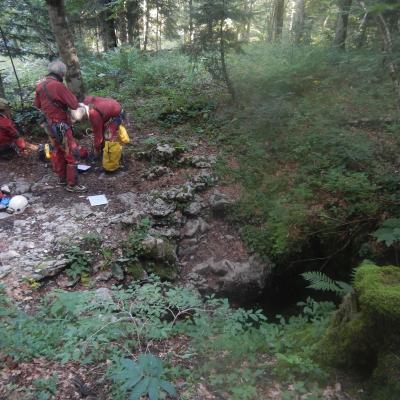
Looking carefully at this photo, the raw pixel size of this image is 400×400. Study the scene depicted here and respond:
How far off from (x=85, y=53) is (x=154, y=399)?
17.5 metres

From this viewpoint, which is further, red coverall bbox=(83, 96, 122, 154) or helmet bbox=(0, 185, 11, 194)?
red coverall bbox=(83, 96, 122, 154)

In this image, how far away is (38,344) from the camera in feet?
11.9

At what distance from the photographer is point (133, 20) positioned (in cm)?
1844

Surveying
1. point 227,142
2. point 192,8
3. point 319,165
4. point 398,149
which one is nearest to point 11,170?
point 227,142

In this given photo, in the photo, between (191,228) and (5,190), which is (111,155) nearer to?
(5,190)

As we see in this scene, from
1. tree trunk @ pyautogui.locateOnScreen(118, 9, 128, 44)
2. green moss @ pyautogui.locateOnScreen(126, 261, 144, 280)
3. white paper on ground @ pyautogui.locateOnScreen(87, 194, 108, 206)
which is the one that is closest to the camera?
green moss @ pyautogui.locateOnScreen(126, 261, 144, 280)

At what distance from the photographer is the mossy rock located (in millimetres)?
3029

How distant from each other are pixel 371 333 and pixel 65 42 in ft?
28.5

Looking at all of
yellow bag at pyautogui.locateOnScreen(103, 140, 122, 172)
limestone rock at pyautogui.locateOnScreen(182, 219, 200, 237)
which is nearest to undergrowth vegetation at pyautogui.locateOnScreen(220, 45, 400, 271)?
limestone rock at pyautogui.locateOnScreen(182, 219, 200, 237)

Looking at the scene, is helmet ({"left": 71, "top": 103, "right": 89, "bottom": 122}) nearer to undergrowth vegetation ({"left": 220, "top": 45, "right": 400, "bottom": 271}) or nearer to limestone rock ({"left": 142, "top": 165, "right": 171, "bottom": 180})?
limestone rock ({"left": 142, "top": 165, "right": 171, "bottom": 180})

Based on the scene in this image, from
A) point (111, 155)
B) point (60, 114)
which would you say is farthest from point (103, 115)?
point (60, 114)

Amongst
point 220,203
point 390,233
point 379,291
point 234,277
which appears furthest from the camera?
point 220,203

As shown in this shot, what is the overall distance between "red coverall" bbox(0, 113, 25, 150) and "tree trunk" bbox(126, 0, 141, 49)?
11.2 meters

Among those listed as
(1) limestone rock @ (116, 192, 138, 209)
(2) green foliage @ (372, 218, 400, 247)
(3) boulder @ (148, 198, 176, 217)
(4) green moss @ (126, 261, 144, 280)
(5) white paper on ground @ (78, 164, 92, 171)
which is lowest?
(4) green moss @ (126, 261, 144, 280)
